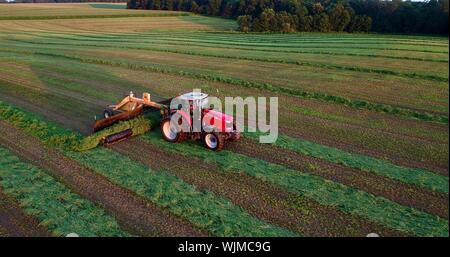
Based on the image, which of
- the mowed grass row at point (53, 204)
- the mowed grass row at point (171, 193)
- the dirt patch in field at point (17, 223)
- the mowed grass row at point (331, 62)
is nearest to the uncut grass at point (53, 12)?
the mowed grass row at point (331, 62)

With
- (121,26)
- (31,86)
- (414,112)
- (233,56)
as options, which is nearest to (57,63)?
(31,86)

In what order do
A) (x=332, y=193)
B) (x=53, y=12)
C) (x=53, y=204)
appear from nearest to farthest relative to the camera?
1. (x=53, y=204)
2. (x=332, y=193)
3. (x=53, y=12)

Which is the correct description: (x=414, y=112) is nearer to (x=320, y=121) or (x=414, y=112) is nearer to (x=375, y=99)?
(x=375, y=99)

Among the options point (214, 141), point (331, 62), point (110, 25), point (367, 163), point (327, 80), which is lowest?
point (367, 163)

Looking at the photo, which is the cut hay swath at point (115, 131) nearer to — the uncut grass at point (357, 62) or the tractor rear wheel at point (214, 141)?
the tractor rear wheel at point (214, 141)

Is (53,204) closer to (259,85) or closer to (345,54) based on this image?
(259,85)

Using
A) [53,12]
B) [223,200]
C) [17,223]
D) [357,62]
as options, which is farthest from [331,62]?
[53,12]
